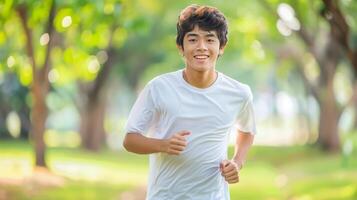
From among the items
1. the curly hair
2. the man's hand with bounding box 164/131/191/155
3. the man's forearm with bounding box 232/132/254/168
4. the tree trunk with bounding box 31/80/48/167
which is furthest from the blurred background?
the man's hand with bounding box 164/131/191/155

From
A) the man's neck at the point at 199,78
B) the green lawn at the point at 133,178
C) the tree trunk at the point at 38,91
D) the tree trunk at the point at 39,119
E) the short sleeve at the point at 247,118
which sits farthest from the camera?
the tree trunk at the point at 39,119

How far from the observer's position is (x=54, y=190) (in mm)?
14727

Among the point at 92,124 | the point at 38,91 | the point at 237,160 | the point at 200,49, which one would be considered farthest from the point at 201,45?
the point at 92,124

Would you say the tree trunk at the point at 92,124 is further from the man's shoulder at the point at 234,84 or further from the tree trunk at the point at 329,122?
the man's shoulder at the point at 234,84

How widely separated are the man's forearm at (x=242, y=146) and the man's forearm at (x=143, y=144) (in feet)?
1.82

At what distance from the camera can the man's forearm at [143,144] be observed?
368 cm

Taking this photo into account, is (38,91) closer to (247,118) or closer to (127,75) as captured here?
(247,118)

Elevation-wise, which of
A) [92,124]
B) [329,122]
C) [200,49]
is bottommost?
[200,49]

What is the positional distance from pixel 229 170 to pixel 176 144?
13.1 inches

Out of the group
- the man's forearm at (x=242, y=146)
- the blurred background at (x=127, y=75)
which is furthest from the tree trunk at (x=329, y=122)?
the man's forearm at (x=242, y=146)

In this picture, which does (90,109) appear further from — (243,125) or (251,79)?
(251,79)

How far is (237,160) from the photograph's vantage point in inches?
161

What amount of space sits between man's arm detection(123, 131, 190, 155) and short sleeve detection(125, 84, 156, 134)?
3 cm

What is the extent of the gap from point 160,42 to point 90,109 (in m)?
4.89
